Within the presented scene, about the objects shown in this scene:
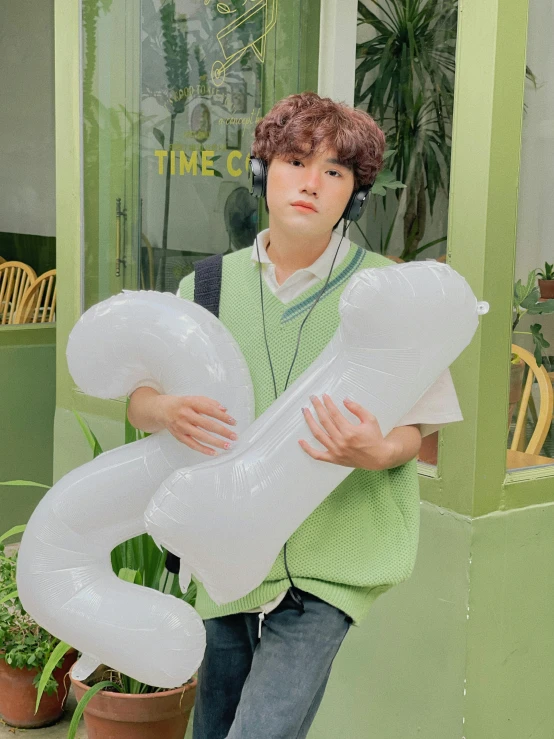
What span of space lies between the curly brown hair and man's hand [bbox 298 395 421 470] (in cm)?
37

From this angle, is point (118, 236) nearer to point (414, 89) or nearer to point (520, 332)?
point (414, 89)

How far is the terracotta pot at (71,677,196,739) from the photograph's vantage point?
2.42m

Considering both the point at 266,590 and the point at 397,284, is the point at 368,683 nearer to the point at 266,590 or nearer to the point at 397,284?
the point at 266,590

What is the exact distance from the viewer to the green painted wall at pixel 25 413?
4.31 m

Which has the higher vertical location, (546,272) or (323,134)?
(323,134)

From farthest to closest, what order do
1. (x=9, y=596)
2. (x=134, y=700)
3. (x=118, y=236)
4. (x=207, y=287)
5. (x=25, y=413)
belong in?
(x=25, y=413) < (x=118, y=236) < (x=9, y=596) < (x=134, y=700) < (x=207, y=287)

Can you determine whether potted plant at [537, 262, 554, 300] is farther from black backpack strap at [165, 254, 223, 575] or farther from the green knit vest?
black backpack strap at [165, 254, 223, 575]

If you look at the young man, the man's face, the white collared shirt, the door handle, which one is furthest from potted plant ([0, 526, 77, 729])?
the man's face

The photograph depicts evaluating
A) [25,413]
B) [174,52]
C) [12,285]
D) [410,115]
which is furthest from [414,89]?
[12,285]

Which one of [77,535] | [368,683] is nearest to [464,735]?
[368,683]

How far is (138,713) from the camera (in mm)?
2420

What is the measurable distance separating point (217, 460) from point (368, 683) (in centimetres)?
115

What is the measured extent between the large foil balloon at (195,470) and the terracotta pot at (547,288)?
2.77 feet

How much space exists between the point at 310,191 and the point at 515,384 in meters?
0.91
